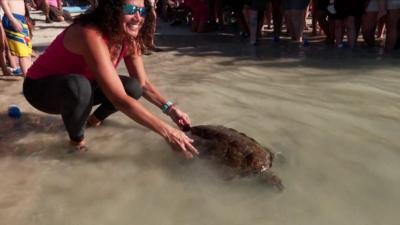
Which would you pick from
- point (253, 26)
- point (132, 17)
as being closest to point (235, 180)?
point (132, 17)

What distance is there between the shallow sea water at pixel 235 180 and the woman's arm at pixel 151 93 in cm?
30

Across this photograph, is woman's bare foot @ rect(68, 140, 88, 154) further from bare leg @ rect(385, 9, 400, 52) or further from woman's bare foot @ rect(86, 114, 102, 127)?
bare leg @ rect(385, 9, 400, 52)

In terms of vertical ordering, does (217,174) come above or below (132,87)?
below

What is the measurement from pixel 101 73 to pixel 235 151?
1.03m

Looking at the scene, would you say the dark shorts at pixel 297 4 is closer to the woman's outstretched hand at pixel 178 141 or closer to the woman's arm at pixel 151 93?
the woman's arm at pixel 151 93

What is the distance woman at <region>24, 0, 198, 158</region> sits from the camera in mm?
2883

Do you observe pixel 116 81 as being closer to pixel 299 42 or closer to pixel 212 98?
pixel 212 98

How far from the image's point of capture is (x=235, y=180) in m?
3.12

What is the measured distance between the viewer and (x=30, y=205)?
2.89 m

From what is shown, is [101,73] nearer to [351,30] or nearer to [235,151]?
[235,151]

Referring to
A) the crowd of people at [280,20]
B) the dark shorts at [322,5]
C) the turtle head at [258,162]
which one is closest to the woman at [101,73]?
the turtle head at [258,162]

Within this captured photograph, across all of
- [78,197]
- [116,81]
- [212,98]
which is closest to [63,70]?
[116,81]

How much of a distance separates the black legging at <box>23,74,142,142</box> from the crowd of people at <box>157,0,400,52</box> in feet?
17.5

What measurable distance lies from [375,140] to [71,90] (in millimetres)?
2300
